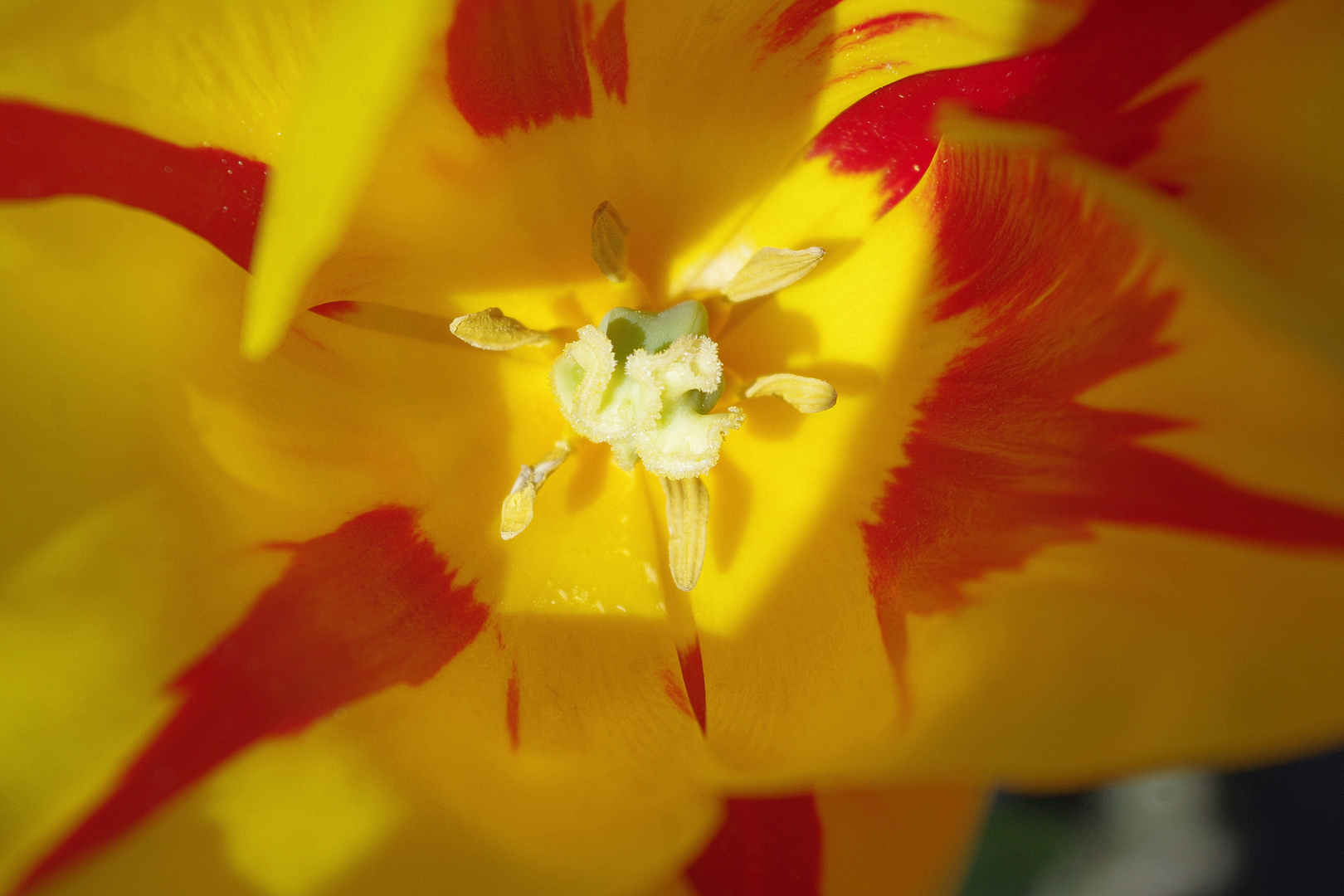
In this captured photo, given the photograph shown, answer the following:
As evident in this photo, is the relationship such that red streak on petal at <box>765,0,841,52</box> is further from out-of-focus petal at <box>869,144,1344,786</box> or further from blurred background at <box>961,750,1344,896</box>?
blurred background at <box>961,750,1344,896</box>

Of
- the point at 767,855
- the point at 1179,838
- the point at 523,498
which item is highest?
the point at 523,498

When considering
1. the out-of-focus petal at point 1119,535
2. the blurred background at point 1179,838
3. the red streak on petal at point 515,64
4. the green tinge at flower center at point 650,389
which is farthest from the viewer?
the blurred background at point 1179,838

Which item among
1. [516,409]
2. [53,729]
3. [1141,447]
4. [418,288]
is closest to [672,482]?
[516,409]

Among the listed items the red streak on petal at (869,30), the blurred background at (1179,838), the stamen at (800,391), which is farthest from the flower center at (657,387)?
the blurred background at (1179,838)

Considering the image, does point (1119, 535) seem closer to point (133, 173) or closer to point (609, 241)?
point (609, 241)

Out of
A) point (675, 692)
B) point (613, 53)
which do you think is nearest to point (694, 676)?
point (675, 692)

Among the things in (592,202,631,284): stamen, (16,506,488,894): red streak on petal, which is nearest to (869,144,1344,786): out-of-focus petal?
(592,202,631,284): stamen

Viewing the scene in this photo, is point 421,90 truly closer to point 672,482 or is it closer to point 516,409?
point 516,409

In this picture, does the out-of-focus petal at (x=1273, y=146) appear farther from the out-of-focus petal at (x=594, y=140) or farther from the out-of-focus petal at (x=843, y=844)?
the out-of-focus petal at (x=843, y=844)

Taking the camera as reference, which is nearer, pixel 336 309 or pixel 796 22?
pixel 796 22
